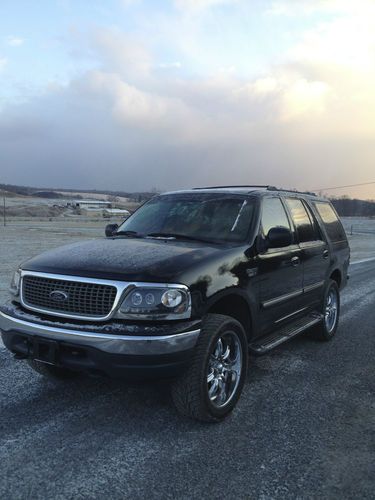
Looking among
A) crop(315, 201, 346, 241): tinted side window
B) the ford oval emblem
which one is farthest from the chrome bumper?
crop(315, 201, 346, 241): tinted side window

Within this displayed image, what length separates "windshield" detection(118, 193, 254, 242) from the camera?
15.3ft

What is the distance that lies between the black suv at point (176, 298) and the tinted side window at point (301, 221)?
→ 0.29m

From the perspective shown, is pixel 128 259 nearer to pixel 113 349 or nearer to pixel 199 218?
pixel 113 349

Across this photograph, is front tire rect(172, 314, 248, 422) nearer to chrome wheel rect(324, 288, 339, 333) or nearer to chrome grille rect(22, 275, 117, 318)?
chrome grille rect(22, 275, 117, 318)

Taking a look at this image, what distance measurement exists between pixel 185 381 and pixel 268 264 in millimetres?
1620

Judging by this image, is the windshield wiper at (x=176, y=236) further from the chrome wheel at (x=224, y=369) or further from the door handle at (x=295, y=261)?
the door handle at (x=295, y=261)

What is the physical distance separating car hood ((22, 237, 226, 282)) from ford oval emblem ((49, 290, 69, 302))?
161 mm

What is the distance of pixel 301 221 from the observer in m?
5.88

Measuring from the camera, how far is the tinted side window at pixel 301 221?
570cm

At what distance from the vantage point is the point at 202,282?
12.1ft

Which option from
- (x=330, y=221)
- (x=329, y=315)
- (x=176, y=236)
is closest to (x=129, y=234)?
(x=176, y=236)

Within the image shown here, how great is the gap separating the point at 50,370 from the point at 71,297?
120 cm

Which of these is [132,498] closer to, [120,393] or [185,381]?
[185,381]

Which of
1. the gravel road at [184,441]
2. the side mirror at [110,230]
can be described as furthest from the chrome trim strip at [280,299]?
the side mirror at [110,230]
